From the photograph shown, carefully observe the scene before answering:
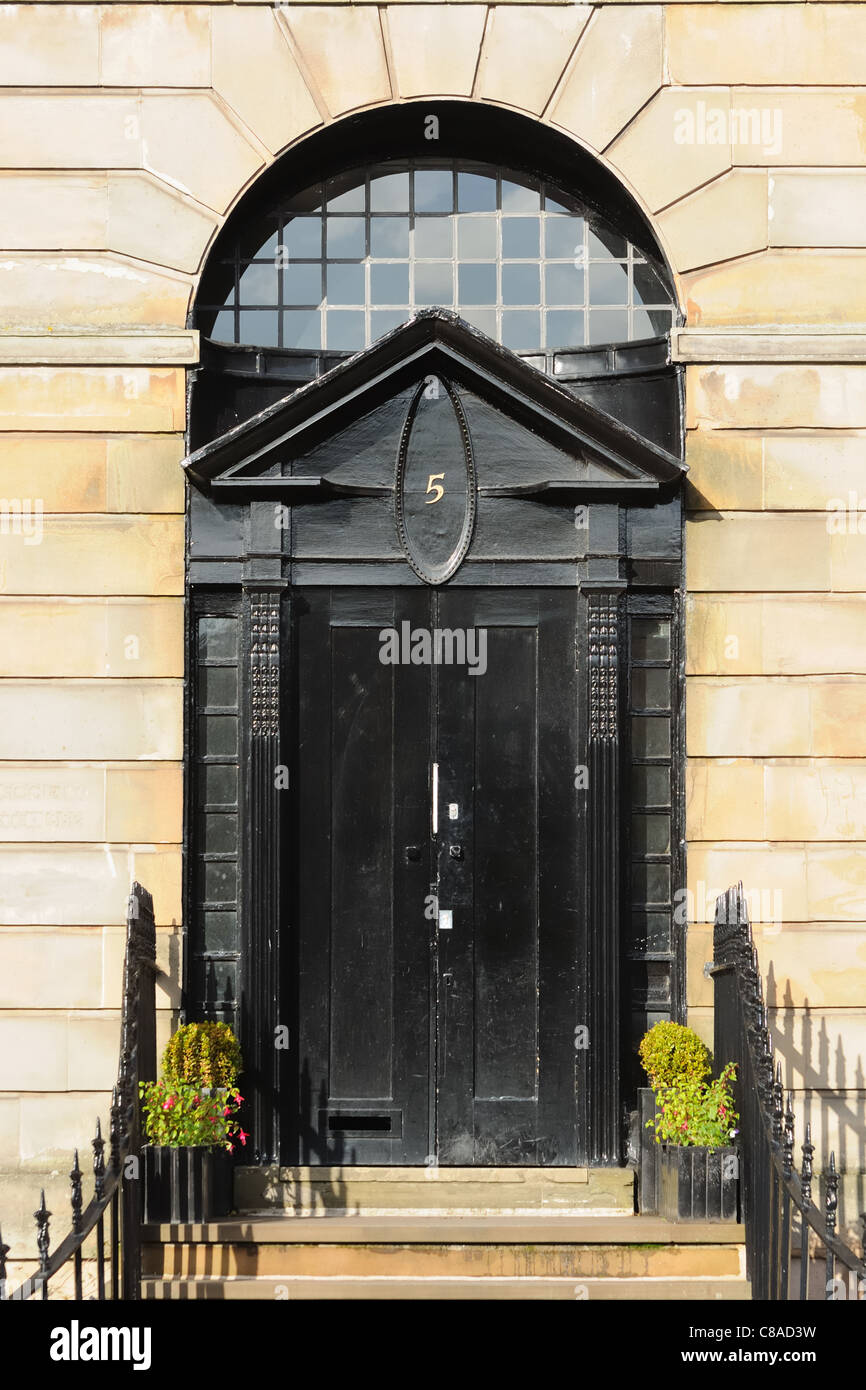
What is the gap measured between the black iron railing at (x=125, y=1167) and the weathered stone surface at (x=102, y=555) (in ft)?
6.53

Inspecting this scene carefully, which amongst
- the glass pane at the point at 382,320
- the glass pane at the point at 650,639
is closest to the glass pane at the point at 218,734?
the glass pane at the point at 650,639

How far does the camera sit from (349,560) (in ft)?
30.1

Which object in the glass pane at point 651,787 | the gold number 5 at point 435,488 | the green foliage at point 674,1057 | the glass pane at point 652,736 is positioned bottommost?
the green foliage at point 674,1057

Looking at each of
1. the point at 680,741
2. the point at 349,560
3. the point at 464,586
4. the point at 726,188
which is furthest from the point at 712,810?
the point at 726,188

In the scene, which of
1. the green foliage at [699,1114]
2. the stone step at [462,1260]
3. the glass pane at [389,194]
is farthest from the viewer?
the glass pane at [389,194]

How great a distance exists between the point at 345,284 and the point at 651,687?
341cm

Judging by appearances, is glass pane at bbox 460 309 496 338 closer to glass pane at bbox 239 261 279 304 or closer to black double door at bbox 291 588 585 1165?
glass pane at bbox 239 261 279 304

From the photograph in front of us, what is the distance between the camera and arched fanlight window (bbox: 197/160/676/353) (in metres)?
9.84

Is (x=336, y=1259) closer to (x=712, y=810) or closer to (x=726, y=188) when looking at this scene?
(x=712, y=810)

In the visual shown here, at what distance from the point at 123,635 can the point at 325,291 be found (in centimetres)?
272

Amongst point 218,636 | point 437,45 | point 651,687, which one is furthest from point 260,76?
point 651,687

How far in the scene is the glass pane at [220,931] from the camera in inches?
364

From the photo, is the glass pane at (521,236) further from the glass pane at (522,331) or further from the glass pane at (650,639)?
the glass pane at (650,639)
